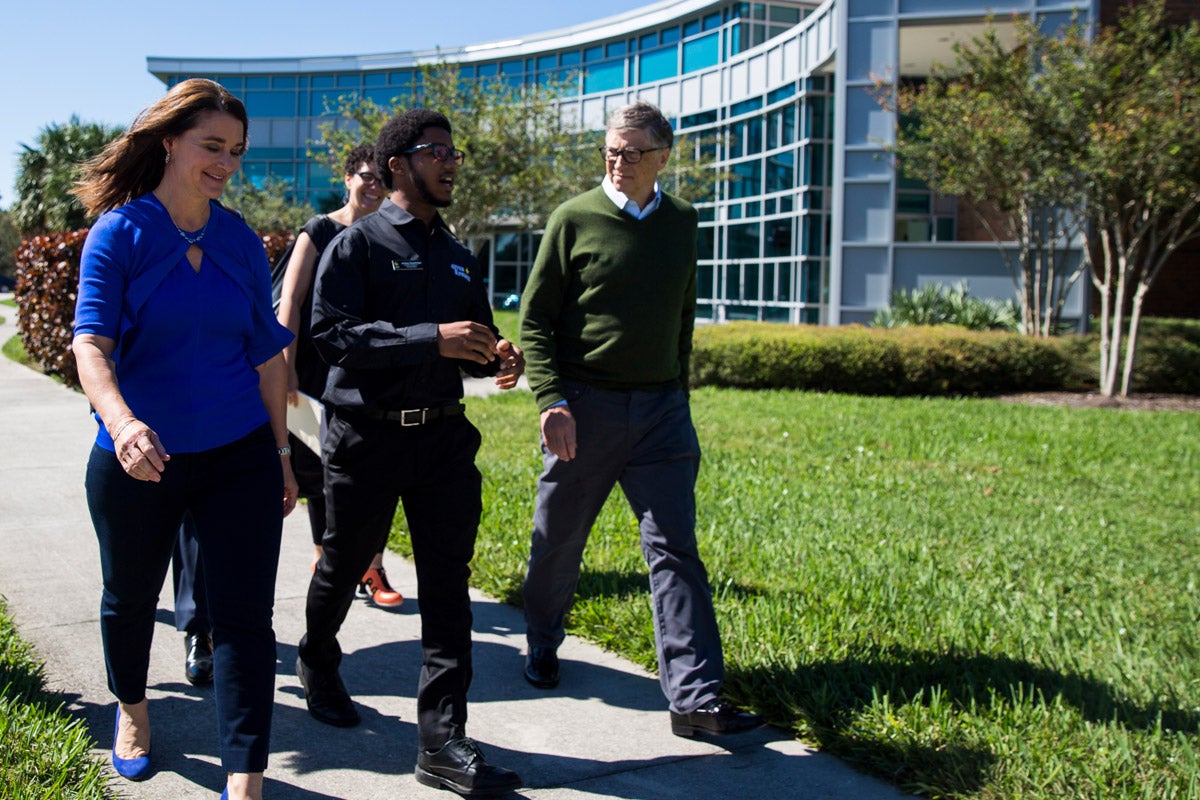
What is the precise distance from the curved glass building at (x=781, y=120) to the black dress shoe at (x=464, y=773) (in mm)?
6767

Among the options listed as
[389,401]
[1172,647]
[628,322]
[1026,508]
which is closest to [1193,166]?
[1026,508]

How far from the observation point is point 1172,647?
4.69 metres

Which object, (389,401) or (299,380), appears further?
(299,380)

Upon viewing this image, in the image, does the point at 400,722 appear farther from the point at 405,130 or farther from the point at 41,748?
the point at 405,130

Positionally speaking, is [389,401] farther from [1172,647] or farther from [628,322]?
[1172,647]

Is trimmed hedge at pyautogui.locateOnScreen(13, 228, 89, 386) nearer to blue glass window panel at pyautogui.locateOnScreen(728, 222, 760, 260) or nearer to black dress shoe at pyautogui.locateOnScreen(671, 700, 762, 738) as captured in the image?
black dress shoe at pyautogui.locateOnScreen(671, 700, 762, 738)

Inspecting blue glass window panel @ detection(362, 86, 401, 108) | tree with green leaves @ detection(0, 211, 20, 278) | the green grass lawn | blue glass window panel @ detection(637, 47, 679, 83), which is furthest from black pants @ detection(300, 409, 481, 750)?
tree with green leaves @ detection(0, 211, 20, 278)

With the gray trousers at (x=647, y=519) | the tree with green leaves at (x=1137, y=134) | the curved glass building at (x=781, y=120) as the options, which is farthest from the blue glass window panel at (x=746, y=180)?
the gray trousers at (x=647, y=519)

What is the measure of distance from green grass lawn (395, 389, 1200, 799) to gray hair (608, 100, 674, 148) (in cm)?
200

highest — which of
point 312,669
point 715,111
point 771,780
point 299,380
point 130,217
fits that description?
point 715,111

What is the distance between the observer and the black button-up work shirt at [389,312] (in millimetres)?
3303

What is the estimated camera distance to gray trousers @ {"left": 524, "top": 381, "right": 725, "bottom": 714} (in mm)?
3818

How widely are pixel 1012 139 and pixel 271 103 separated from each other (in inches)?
1379

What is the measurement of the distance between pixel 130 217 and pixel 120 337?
0.33 metres
